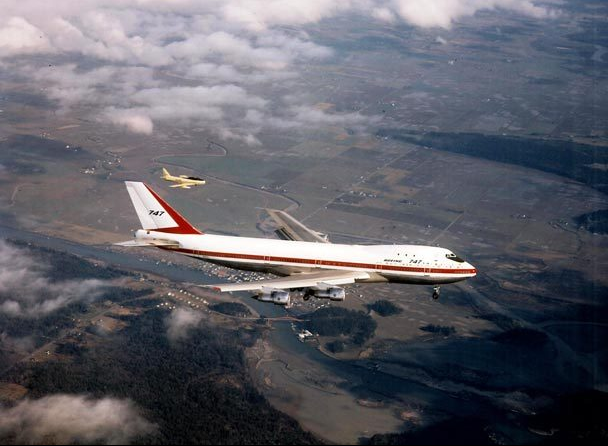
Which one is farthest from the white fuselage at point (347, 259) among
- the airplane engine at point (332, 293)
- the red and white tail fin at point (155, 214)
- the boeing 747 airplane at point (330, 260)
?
the airplane engine at point (332, 293)

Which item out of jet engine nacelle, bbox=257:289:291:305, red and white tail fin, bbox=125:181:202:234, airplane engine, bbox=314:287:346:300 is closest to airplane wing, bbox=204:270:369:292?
jet engine nacelle, bbox=257:289:291:305

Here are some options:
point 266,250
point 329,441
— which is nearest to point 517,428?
point 329,441

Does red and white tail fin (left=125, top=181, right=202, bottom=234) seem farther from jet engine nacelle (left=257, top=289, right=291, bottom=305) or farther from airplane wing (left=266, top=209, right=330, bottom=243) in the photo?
jet engine nacelle (left=257, top=289, right=291, bottom=305)

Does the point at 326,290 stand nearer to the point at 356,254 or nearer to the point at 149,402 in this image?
the point at 356,254

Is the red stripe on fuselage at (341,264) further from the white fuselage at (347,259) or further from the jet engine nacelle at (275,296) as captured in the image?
the jet engine nacelle at (275,296)

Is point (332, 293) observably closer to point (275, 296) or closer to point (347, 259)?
point (347, 259)

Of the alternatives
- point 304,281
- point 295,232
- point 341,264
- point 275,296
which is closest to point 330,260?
point 341,264
